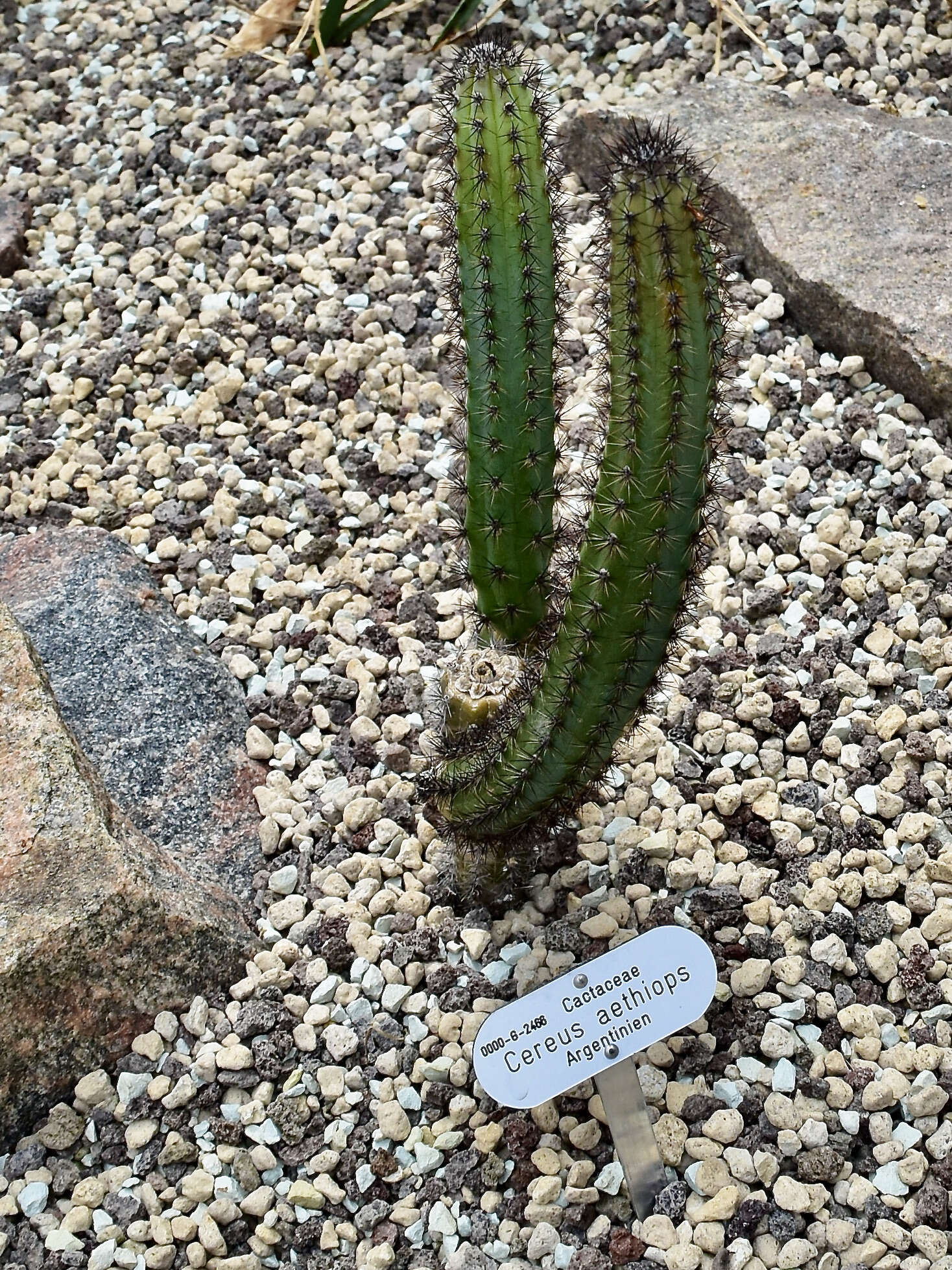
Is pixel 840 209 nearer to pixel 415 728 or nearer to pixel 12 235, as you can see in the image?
pixel 415 728

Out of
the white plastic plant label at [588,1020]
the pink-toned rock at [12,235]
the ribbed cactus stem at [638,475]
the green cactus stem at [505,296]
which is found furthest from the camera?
the pink-toned rock at [12,235]

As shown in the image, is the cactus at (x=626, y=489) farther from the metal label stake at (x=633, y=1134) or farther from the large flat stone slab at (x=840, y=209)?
the large flat stone slab at (x=840, y=209)

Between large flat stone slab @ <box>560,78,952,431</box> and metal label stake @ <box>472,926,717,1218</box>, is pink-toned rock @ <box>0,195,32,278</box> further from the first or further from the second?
metal label stake @ <box>472,926,717,1218</box>

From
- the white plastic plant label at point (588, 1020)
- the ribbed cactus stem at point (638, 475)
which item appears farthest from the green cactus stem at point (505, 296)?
the white plastic plant label at point (588, 1020)

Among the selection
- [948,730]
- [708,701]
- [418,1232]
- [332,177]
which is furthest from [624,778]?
[332,177]

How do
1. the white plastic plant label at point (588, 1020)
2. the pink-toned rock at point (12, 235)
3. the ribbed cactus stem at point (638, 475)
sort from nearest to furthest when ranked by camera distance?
the ribbed cactus stem at point (638, 475) → the white plastic plant label at point (588, 1020) → the pink-toned rock at point (12, 235)

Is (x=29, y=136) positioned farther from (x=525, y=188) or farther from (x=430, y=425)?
(x=525, y=188)
